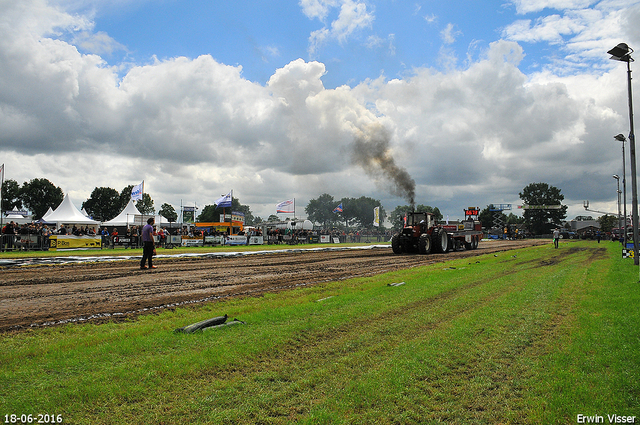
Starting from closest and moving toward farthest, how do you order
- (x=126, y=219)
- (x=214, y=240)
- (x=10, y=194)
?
(x=214, y=240), (x=126, y=219), (x=10, y=194)

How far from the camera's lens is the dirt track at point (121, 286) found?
831 centimetres

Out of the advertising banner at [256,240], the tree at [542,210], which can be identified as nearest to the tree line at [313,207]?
the tree at [542,210]

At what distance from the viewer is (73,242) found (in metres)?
28.7

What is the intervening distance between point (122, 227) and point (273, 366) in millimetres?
51363

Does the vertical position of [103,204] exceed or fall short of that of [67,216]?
it exceeds it

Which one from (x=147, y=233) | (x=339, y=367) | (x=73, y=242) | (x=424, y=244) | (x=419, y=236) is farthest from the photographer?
(x=73, y=242)

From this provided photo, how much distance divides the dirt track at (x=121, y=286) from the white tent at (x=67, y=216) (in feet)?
102

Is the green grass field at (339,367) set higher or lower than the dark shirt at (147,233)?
lower

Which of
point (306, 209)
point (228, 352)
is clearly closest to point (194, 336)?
point (228, 352)

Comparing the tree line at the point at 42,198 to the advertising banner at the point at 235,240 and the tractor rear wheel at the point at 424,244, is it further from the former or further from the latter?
the tractor rear wheel at the point at 424,244

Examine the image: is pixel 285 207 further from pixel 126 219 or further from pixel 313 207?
pixel 313 207

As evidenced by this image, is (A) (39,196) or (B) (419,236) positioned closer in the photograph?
(B) (419,236)

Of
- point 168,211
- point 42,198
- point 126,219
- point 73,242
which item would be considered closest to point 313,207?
point 168,211

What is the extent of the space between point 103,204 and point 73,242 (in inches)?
3719
